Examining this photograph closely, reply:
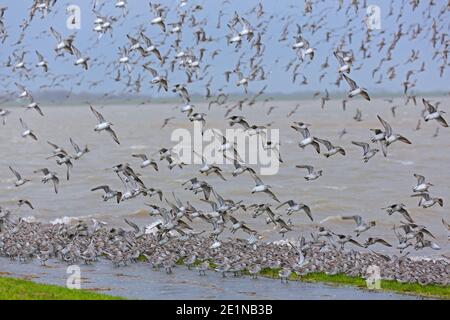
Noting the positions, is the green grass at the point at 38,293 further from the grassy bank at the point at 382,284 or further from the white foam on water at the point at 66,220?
the white foam on water at the point at 66,220

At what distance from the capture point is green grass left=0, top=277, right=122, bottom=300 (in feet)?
62.4

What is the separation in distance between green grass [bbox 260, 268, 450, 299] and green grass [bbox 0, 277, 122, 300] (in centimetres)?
783

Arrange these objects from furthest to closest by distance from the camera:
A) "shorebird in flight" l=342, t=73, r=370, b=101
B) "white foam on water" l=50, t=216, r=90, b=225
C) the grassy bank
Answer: "white foam on water" l=50, t=216, r=90, b=225 < "shorebird in flight" l=342, t=73, r=370, b=101 < the grassy bank

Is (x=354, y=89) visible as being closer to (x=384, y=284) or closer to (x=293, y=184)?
(x=384, y=284)

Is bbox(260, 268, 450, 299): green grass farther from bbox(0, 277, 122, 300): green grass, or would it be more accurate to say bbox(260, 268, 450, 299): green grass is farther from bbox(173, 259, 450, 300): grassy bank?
bbox(0, 277, 122, 300): green grass

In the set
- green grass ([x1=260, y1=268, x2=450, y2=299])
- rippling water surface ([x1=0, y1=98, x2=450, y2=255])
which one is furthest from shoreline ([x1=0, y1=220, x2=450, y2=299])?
rippling water surface ([x1=0, y1=98, x2=450, y2=255])

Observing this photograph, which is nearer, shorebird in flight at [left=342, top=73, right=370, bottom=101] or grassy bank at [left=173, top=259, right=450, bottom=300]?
grassy bank at [left=173, top=259, right=450, bottom=300]

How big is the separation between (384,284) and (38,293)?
9.95 m

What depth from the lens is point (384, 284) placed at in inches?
1003

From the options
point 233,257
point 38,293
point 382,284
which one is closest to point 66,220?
point 233,257

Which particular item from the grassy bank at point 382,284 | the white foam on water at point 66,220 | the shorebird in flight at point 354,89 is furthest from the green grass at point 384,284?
the white foam on water at point 66,220
